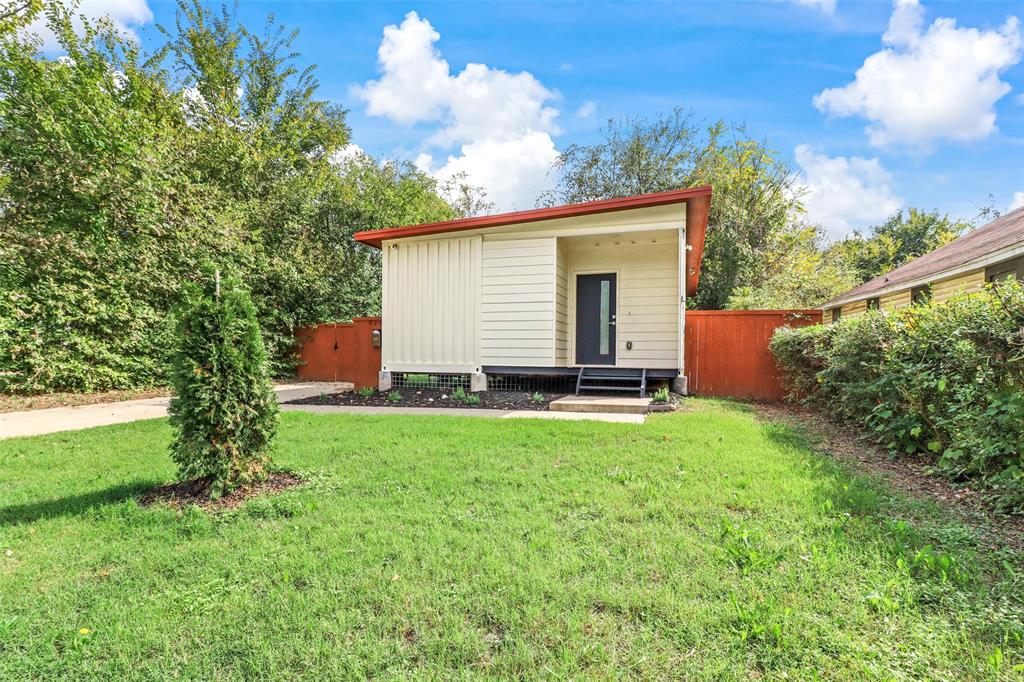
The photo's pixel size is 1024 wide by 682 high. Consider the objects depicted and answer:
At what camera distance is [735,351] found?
28.6 feet

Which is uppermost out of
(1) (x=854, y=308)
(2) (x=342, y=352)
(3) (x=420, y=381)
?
(1) (x=854, y=308)

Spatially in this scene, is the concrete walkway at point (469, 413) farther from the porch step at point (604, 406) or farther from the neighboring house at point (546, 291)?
the neighboring house at point (546, 291)

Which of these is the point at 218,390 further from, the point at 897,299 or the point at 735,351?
the point at 897,299

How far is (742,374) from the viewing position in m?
8.68

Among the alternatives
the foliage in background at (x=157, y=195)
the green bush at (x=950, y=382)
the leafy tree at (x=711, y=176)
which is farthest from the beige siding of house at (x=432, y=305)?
the leafy tree at (x=711, y=176)

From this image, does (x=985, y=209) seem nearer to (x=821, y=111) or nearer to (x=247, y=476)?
(x=821, y=111)

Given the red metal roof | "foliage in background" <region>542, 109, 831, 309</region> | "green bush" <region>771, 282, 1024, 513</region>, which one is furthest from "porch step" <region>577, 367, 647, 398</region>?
"foliage in background" <region>542, 109, 831, 309</region>

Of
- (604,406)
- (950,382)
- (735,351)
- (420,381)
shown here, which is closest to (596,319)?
(735,351)

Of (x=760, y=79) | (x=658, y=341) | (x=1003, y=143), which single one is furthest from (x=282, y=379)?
(x=1003, y=143)

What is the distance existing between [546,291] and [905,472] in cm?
550

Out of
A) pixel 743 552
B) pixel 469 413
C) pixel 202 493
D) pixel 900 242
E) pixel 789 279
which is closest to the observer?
pixel 743 552

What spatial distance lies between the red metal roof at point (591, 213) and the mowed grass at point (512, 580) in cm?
489

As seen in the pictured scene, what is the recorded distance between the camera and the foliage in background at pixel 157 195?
27.7 feet

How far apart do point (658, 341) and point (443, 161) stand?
16.3 meters
